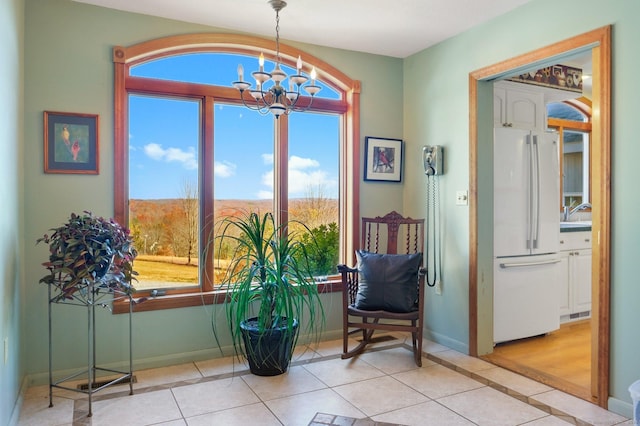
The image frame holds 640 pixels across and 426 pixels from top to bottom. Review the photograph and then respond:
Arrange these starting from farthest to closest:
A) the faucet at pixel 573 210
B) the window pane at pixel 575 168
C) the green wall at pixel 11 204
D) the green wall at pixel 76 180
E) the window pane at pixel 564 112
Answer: the window pane at pixel 575 168
the window pane at pixel 564 112
the faucet at pixel 573 210
the green wall at pixel 76 180
the green wall at pixel 11 204

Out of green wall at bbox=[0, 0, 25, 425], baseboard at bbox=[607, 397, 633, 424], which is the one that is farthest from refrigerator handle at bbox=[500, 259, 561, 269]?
green wall at bbox=[0, 0, 25, 425]

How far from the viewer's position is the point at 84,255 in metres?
2.57

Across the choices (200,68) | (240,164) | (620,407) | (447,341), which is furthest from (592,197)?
(200,68)

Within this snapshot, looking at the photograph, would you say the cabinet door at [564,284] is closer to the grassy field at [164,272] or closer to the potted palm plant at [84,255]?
the grassy field at [164,272]

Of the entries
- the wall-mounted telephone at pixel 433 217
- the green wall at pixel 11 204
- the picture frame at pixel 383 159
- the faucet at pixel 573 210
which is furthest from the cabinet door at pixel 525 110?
the green wall at pixel 11 204

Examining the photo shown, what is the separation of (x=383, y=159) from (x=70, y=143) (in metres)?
2.49

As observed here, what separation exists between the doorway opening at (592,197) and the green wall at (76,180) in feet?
6.74

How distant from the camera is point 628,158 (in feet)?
8.41

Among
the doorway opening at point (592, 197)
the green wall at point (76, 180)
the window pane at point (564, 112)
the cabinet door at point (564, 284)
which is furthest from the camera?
the window pane at point (564, 112)

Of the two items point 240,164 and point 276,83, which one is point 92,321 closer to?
point 240,164

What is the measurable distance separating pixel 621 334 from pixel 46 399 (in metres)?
3.33

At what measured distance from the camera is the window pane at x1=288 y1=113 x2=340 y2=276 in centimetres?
400

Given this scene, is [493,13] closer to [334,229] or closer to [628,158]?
[628,158]

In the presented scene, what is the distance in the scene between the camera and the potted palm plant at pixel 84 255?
8.40 ft
